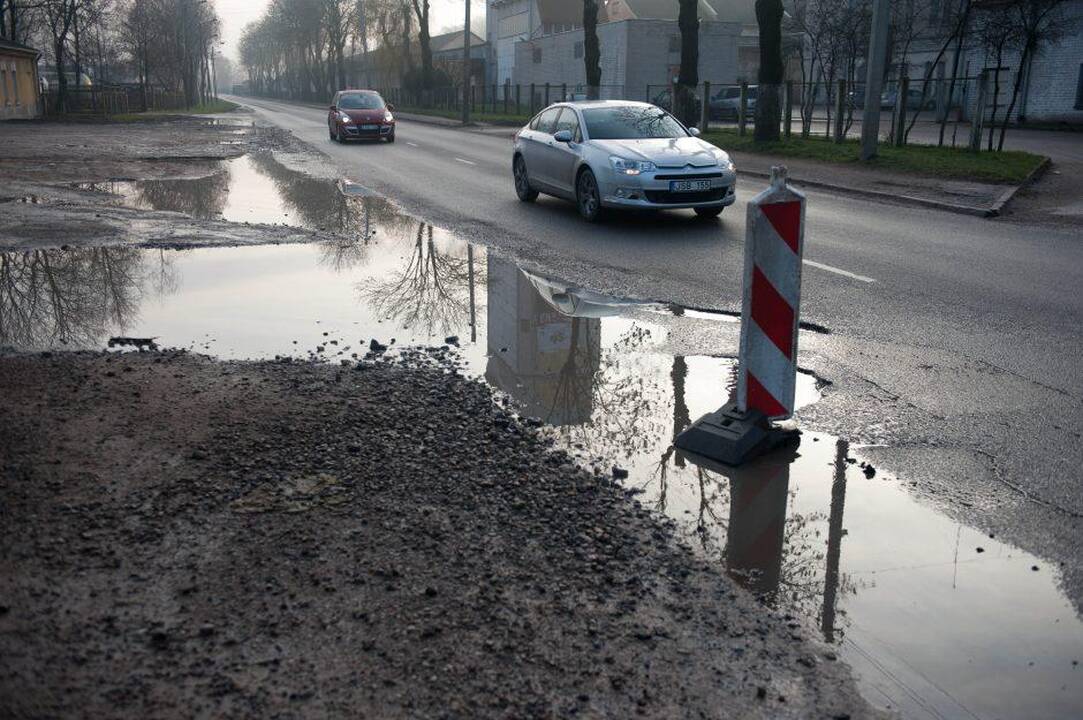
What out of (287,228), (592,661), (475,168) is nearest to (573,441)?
(592,661)

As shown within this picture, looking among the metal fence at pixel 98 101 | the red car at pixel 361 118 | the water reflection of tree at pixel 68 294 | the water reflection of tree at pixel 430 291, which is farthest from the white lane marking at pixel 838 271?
the metal fence at pixel 98 101

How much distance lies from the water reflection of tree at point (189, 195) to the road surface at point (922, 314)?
3060 millimetres

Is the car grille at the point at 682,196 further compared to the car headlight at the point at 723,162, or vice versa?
the car headlight at the point at 723,162

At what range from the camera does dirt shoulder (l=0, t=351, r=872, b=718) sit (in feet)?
9.35

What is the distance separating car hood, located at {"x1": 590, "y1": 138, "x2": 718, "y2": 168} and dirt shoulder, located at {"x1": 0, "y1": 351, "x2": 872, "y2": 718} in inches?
317

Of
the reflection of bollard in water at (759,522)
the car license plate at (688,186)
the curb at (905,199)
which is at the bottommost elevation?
the reflection of bollard in water at (759,522)

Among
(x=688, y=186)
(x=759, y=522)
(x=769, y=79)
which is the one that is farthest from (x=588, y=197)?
(x=769, y=79)

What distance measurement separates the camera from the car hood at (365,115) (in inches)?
1245

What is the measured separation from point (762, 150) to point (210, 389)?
72.6ft

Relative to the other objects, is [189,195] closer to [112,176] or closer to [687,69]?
[112,176]

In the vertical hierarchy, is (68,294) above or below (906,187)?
below

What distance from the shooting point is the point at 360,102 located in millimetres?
32688

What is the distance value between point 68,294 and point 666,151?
7.52 meters

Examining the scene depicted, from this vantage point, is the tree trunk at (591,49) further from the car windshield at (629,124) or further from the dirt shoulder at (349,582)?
the dirt shoulder at (349,582)
